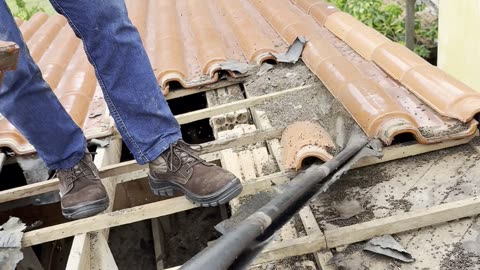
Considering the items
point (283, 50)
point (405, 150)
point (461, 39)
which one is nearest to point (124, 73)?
point (405, 150)

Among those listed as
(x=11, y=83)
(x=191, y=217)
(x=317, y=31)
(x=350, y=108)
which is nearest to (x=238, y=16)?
(x=317, y=31)

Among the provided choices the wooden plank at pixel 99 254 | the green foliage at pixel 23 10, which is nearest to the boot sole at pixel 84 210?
the wooden plank at pixel 99 254

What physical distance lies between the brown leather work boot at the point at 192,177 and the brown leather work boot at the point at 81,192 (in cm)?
24

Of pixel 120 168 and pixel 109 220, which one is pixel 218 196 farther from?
pixel 120 168

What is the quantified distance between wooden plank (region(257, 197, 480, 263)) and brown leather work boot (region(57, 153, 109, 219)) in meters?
0.72

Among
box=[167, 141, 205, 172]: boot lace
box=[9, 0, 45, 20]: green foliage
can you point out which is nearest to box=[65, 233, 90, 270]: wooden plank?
box=[167, 141, 205, 172]: boot lace

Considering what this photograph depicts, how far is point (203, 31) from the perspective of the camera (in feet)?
13.5

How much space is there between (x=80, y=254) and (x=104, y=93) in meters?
0.63

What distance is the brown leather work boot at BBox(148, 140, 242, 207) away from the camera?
194cm

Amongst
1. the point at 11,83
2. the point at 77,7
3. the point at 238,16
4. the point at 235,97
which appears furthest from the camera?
the point at 238,16

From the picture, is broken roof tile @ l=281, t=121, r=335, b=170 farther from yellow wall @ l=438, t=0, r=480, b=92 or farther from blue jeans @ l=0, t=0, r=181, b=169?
yellow wall @ l=438, t=0, r=480, b=92

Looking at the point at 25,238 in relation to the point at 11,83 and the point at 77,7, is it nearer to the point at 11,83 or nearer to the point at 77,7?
the point at 11,83

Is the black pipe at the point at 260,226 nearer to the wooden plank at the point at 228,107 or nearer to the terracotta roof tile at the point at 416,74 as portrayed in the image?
the terracotta roof tile at the point at 416,74

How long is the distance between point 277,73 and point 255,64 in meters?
0.21
